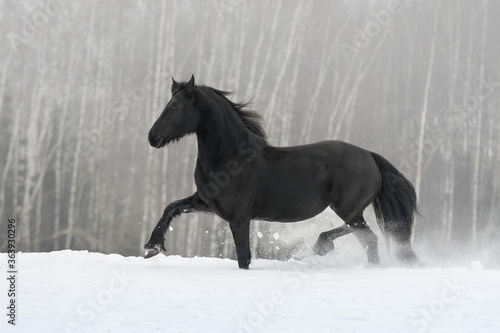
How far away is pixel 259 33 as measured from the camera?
52.9 ft

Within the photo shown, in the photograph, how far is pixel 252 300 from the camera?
13.1 feet

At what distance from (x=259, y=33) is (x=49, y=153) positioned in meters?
6.53

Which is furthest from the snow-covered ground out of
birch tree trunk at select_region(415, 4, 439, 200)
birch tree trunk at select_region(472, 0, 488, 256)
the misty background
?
birch tree trunk at select_region(472, 0, 488, 256)

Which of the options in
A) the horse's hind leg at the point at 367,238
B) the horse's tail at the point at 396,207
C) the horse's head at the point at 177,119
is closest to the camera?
the horse's head at the point at 177,119

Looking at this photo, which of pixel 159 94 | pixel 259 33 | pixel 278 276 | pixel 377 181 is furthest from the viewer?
pixel 259 33

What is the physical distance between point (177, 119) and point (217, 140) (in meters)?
0.49

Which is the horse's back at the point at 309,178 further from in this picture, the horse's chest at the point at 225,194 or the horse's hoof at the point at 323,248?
the horse's hoof at the point at 323,248

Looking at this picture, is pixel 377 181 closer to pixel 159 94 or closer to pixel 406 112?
pixel 159 94

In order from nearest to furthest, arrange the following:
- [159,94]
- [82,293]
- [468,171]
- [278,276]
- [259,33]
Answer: [82,293] → [278,276] → [159,94] → [259,33] → [468,171]

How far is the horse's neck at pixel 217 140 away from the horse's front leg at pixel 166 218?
0.44m

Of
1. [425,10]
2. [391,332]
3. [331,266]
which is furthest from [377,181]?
[425,10]

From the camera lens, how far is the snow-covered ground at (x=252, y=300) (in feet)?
11.3

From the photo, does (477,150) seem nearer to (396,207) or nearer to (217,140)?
(396,207)

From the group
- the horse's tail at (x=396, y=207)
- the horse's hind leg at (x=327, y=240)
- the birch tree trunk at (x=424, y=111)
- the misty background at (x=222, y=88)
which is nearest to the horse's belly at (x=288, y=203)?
the horse's hind leg at (x=327, y=240)
